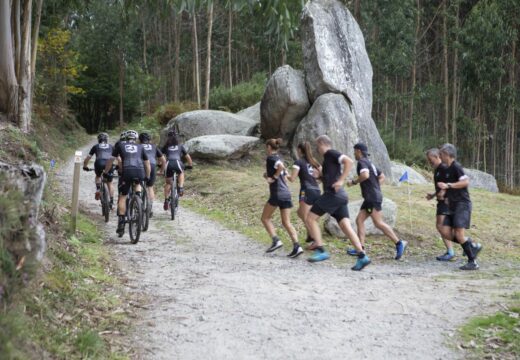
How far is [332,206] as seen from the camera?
824 cm

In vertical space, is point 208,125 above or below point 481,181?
above

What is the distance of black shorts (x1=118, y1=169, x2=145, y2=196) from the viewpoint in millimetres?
9570

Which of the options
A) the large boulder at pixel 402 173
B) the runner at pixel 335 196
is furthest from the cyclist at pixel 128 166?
the large boulder at pixel 402 173

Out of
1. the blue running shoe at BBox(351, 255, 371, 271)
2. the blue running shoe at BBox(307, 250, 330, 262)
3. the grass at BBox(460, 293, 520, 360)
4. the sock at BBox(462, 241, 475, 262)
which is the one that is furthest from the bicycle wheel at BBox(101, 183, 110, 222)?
the grass at BBox(460, 293, 520, 360)

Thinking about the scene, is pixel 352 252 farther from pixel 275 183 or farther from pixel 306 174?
pixel 275 183

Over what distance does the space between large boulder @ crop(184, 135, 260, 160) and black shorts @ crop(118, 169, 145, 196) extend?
9282 millimetres

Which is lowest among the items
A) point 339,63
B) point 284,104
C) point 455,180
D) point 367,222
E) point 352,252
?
Result: point 352,252

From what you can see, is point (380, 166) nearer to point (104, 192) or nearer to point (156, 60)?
point (104, 192)

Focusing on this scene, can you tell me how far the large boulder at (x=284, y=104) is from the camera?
20.5 metres

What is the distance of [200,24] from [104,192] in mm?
35560

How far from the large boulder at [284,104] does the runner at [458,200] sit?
1187cm

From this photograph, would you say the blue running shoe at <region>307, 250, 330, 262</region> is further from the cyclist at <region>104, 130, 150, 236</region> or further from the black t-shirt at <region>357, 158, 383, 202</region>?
the cyclist at <region>104, 130, 150, 236</region>

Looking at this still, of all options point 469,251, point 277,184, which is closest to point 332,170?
point 277,184

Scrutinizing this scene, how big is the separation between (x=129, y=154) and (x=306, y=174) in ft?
9.99
